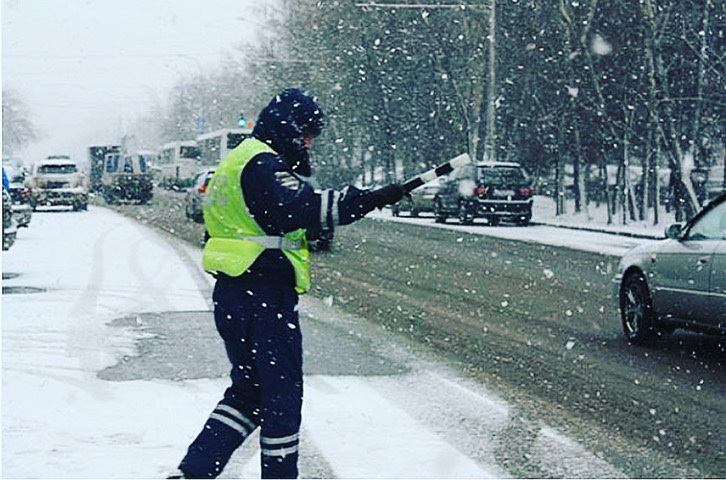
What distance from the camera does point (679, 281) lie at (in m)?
9.83

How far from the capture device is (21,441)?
666 cm

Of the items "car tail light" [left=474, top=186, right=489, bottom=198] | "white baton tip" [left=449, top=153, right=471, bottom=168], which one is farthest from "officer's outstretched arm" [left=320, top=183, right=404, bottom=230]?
"car tail light" [left=474, top=186, right=489, bottom=198]

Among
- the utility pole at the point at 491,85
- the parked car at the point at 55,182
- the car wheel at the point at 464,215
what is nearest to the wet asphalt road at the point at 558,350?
the car wheel at the point at 464,215

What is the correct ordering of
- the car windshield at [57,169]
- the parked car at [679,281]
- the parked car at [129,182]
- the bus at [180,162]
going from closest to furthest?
1. the parked car at [679,281]
2. the car windshield at [57,169]
3. the parked car at [129,182]
4. the bus at [180,162]

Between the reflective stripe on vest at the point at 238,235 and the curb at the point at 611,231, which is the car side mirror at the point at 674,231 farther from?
the curb at the point at 611,231

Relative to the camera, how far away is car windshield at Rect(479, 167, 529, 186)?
32.2 metres

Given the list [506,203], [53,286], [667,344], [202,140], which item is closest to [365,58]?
[506,203]

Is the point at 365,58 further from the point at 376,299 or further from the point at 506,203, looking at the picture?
the point at 376,299

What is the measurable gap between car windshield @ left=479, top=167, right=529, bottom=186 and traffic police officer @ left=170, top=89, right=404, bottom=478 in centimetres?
2747

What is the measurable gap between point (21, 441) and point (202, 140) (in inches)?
2510

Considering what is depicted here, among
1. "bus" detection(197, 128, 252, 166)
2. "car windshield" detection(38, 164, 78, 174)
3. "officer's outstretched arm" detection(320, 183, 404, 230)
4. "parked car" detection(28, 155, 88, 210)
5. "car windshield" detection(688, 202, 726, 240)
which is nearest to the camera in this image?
"officer's outstretched arm" detection(320, 183, 404, 230)

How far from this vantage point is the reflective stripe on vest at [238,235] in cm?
481

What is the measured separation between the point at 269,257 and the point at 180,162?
72.3m

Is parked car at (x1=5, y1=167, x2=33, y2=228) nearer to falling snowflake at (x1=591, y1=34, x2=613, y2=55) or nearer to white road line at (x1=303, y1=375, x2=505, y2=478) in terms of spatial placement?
white road line at (x1=303, y1=375, x2=505, y2=478)
